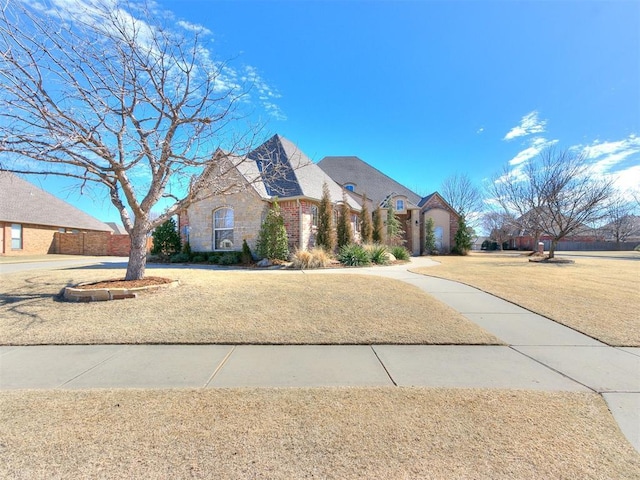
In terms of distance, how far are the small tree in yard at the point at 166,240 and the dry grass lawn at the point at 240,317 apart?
27.2 feet

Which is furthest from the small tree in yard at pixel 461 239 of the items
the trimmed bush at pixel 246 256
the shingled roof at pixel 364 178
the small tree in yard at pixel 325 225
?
the trimmed bush at pixel 246 256

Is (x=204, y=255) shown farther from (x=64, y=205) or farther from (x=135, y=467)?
(x=64, y=205)

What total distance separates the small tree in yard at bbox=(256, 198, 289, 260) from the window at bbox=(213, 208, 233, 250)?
9.56 feet

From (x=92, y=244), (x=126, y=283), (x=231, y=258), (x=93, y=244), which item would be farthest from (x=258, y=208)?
(x=92, y=244)

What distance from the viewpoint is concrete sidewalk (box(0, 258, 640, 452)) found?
10.3ft

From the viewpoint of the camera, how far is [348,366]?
3582 mm

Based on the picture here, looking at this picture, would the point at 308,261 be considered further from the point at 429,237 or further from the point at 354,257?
the point at 429,237

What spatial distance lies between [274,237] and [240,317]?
26.8ft

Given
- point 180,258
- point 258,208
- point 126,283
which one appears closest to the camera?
point 126,283

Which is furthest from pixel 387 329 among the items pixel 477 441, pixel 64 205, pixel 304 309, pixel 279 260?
pixel 64 205

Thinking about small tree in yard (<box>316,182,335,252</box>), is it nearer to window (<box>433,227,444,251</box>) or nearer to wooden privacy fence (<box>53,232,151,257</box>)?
window (<box>433,227,444,251</box>)

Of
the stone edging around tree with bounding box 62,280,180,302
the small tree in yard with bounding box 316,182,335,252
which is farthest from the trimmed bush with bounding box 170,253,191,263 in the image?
the stone edging around tree with bounding box 62,280,180,302

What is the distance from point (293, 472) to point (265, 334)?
279cm

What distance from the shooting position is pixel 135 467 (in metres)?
1.93
